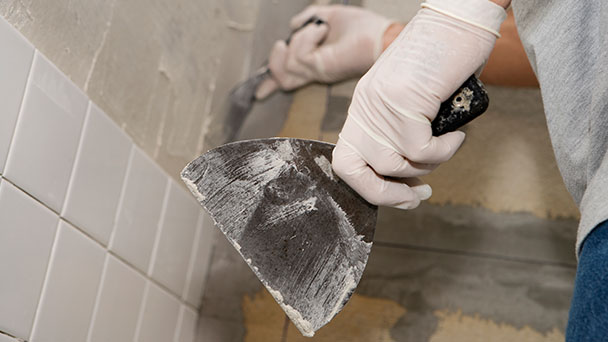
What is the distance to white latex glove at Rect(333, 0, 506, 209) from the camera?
86 cm

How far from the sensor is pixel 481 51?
2.87ft

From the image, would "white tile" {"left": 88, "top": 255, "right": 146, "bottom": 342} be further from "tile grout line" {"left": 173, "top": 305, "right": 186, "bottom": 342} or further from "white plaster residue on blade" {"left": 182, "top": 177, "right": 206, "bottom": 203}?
"white plaster residue on blade" {"left": 182, "top": 177, "right": 206, "bottom": 203}

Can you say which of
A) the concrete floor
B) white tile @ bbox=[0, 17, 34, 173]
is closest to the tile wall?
white tile @ bbox=[0, 17, 34, 173]

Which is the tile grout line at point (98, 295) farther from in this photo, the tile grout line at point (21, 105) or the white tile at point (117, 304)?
the tile grout line at point (21, 105)

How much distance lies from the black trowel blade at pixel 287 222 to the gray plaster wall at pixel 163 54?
325 mm

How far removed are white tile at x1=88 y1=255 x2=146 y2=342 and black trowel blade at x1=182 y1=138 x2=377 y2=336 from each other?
1.06 feet

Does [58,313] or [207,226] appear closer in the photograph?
[58,313]

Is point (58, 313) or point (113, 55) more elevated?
point (113, 55)

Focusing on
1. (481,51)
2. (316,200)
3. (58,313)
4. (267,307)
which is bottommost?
(267,307)

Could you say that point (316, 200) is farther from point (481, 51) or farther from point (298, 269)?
point (481, 51)

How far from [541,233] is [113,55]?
1.12 meters

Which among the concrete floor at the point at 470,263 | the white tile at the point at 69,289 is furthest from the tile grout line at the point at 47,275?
the concrete floor at the point at 470,263

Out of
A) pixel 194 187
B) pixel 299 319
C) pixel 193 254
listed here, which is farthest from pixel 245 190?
pixel 193 254

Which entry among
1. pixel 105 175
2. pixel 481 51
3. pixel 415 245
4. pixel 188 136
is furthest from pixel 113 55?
pixel 415 245
